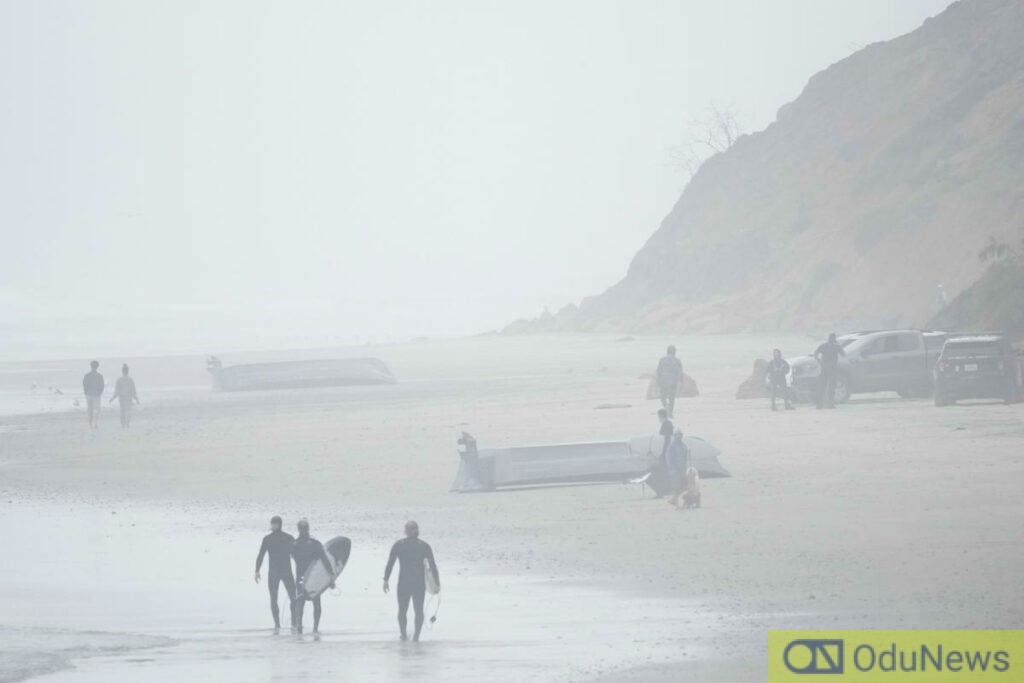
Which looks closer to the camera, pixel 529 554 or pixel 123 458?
pixel 529 554

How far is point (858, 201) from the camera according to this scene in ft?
325

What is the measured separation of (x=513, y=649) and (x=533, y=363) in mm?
57108

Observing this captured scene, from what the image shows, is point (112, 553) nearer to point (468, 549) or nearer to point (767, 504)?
point (468, 549)

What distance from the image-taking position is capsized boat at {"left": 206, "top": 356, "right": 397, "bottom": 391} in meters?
57.8

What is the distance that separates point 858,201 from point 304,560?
283 feet

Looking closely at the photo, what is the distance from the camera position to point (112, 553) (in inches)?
808

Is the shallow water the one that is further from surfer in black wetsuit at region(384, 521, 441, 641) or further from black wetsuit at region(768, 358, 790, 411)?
black wetsuit at region(768, 358, 790, 411)

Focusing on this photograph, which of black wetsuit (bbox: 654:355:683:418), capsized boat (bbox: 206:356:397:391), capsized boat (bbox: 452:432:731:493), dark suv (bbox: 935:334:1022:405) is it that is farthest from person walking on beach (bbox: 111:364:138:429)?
dark suv (bbox: 935:334:1022:405)

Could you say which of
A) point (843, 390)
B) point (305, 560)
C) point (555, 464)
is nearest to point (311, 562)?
point (305, 560)

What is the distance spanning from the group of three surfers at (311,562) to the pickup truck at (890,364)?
23.2 m

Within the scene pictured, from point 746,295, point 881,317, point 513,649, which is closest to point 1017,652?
point 513,649

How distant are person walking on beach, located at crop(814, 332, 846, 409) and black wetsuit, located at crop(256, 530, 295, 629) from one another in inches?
862

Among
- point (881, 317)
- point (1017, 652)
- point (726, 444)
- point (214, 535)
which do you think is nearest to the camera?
point (1017, 652)

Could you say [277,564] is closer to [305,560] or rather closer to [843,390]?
[305,560]
